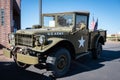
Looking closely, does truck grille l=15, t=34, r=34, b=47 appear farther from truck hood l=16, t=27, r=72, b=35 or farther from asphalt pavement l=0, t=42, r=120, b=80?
asphalt pavement l=0, t=42, r=120, b=80

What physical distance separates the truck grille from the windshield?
1.78 metres

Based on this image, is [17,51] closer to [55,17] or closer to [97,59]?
[55,17]

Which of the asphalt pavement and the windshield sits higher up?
the windshield

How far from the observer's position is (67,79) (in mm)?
6758

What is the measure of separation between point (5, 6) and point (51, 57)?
736 centimetres

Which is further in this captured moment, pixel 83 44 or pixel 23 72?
pixel 83 44

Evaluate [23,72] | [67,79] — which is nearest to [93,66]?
[67,79]

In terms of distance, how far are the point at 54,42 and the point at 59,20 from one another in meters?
2.12

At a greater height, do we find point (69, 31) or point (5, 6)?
point (5, 6)

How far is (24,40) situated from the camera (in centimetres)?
725

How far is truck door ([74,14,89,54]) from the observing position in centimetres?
822

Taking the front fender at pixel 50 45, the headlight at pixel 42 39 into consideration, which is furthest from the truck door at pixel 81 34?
the headlight at pixel 42 39

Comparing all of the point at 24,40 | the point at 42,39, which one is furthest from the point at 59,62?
the point at 24,40

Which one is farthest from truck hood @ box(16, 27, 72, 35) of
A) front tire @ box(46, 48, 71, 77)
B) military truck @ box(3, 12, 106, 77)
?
front tire @ box(46, 48, 71, 77)
